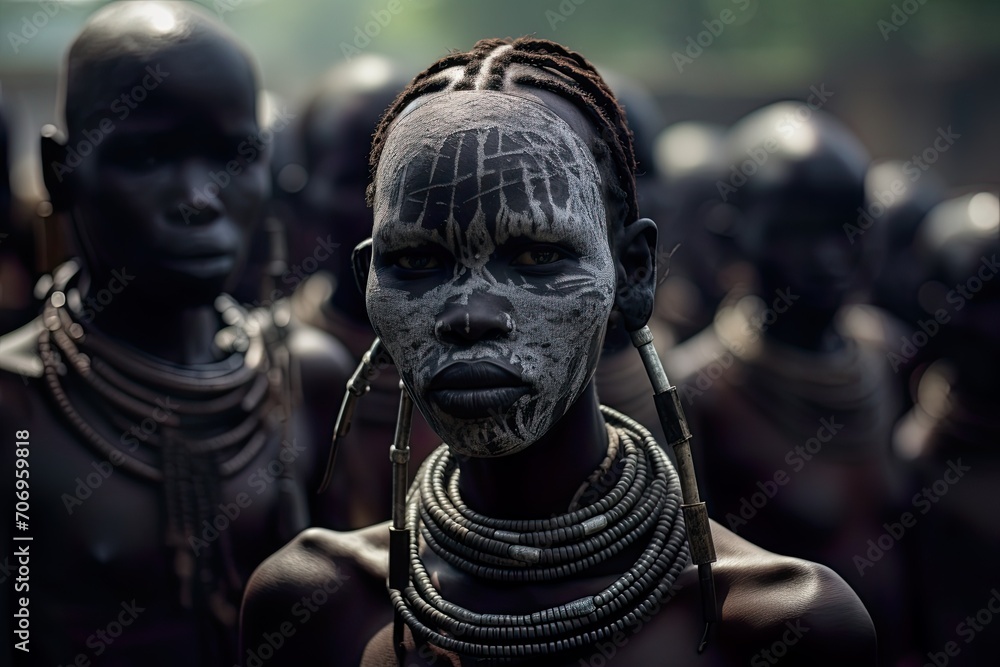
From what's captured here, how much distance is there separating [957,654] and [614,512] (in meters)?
3.38

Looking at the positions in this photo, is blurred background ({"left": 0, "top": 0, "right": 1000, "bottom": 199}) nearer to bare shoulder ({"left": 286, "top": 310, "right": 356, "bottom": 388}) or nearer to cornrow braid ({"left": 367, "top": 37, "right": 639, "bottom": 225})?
bare shoulder ({"left": 286, "top": 310, "right": 356, "bottom": 388})

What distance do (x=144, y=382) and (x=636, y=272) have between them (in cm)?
239

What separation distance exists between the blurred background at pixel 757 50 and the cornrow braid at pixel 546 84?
15089 mm

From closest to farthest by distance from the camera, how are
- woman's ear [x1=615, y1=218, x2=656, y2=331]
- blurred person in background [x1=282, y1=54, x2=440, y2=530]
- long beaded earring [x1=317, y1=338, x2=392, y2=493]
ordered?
woman's ear [x1=615, y1=218, x2=656, y2=331] < long beaded earring [x1=317, y1=338, x2=392, y2=493] < blurred person in background [x1=282, y1=54, x2=440, y2=530]

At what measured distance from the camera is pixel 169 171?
399cm

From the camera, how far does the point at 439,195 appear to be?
2.26 m

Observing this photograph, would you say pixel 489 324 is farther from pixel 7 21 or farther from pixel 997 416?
pixel 7 21

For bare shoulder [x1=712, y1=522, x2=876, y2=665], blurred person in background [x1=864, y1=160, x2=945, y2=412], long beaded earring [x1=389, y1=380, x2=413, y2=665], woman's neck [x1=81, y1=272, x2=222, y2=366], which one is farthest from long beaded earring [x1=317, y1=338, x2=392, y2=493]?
blurred person in background [x1=864, y1=160, x2=945, y2=412]

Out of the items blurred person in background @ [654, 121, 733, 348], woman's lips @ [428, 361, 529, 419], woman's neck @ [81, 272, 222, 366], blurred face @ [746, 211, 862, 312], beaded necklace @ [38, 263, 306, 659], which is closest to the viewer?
woman's lips @ [428, 361, 529, 419]

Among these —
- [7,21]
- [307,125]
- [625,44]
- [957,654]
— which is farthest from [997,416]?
[625,44]

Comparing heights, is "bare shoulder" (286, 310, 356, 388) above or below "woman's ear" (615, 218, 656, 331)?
below

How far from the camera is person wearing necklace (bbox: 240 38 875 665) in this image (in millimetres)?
2234

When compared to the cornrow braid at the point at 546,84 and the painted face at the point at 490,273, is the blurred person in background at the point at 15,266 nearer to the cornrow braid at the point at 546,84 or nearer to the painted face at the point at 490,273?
the cornrow braid at the point at 546,84

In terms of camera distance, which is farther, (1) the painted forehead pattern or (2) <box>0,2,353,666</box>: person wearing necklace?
(2) <box>0,2,353,666</box>: person wearing necklace
